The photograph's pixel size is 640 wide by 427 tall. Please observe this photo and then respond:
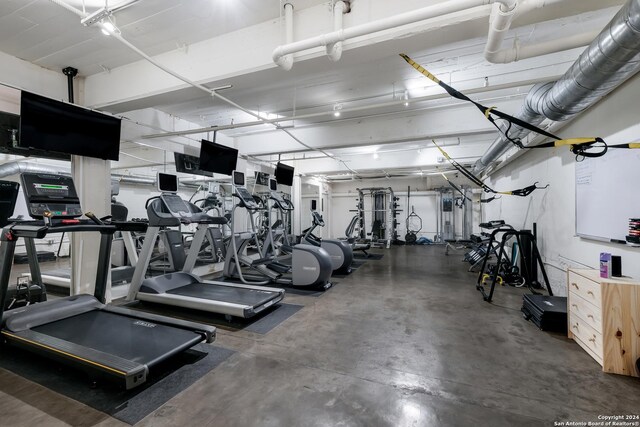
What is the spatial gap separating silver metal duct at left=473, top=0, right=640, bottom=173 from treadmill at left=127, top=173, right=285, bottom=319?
3634mm

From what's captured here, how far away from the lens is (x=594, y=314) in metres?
2.29

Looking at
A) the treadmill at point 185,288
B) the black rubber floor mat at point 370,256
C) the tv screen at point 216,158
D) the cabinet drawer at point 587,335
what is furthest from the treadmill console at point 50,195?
the black rubber floor mat at point 370,256

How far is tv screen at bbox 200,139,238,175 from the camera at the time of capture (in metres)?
4.94

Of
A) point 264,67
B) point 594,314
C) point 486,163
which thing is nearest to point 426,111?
point 486,163

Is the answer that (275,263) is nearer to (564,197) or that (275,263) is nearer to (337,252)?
(337,252)

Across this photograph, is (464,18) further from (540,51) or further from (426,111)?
(426,111)

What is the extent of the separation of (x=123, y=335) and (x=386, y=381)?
215 cm

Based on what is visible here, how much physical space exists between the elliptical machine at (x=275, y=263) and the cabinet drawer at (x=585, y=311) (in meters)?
2.90

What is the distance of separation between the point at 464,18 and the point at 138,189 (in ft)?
38.5

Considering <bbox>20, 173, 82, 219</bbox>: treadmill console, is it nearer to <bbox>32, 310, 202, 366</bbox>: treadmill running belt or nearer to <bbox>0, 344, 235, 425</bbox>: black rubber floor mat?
Result: <bbox>32, 310, 202, 366</bbox>: treadmill running belt

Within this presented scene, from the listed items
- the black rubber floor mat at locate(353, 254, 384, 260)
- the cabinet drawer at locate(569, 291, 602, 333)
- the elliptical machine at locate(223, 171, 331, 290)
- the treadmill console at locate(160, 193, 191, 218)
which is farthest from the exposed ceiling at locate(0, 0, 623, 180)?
the black rubber floor mat at locate(353, 254, 384, 260)

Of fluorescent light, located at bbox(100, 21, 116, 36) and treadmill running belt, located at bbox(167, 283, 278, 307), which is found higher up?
fluorescent light, located at bbox(100, 21, 116, 36)

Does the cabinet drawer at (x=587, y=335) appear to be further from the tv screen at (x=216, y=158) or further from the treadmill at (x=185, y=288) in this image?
the tv screen at (x=216, y=158)

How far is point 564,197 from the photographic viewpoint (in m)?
3.93
